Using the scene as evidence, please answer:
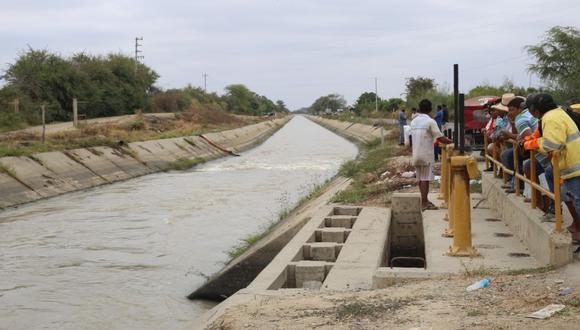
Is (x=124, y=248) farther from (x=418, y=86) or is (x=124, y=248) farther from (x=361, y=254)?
(x=418, y=86)

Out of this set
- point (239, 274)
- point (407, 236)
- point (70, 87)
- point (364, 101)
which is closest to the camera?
point (239, 274)

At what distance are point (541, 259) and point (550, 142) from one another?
3.88 feet

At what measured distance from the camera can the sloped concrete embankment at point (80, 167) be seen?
2009cm

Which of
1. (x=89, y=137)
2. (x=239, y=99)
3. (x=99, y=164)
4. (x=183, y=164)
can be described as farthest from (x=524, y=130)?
(x=239, y=99)

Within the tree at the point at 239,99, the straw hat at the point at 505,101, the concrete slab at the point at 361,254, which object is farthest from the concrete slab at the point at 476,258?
the tree at the point at 239,99

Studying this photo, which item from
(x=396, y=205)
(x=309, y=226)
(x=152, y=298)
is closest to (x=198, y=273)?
(x=152, y=298)

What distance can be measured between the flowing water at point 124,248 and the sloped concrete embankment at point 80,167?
0.74m

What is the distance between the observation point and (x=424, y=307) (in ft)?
17.4

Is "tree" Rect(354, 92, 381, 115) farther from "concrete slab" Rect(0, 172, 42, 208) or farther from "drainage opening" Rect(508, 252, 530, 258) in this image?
"drainage opening" Rect(508, 252, 530, 258)

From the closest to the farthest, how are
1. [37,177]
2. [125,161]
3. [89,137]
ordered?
[37,177], [125,161], [89,137]

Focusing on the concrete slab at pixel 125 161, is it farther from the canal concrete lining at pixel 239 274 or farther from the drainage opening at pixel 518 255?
the drainage opening at pixel 518 255

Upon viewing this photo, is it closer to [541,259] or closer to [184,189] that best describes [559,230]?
[541,259]

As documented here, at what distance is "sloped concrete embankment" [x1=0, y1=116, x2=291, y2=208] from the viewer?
20094 mm

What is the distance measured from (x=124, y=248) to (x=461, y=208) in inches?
306
